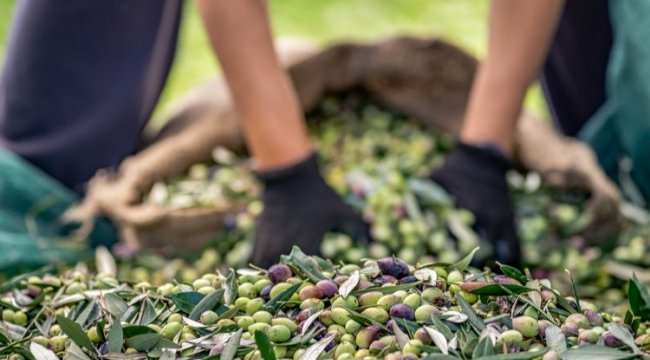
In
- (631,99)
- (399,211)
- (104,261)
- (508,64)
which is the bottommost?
(104,261)

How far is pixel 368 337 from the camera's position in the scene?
1188 millimetres

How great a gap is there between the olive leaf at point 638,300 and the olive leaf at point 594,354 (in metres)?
0.20

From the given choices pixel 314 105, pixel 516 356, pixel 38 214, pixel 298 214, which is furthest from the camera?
pixel 314 105

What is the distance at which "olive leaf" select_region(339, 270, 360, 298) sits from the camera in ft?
4.15

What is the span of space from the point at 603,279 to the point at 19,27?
1487 mm

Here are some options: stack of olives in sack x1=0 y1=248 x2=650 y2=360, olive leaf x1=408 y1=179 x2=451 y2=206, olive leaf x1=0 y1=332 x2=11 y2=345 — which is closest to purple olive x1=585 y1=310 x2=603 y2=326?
stack of olives in sack x1=0 y1=248 x2=650 y2=360

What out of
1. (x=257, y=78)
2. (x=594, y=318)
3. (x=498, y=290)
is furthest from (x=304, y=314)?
(x=257, y=78)

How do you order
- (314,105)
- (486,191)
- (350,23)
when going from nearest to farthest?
1. (486,191)
2. (314,105)
3. (350,23)

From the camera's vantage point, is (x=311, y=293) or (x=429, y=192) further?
(x=429, y=192)

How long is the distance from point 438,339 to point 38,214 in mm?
1629

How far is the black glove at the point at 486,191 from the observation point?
2.19 m

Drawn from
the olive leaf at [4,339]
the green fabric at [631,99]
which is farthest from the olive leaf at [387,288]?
the green fabric at [631,99]

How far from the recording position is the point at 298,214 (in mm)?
2090

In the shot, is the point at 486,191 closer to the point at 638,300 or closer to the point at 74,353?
the point at 638,300
